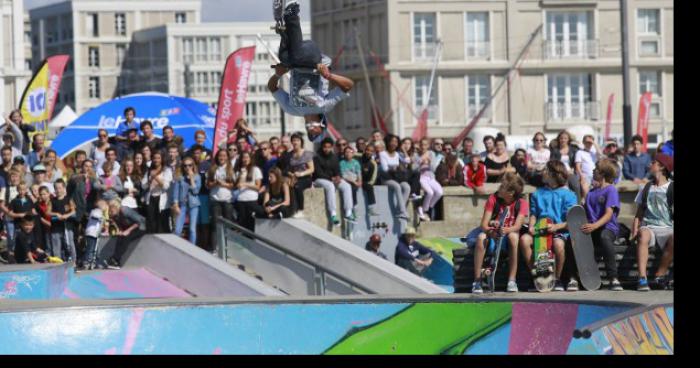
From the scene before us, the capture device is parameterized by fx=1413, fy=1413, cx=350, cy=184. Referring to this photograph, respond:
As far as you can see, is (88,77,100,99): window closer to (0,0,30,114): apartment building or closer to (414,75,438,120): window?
(0,0,30,114): apartment building

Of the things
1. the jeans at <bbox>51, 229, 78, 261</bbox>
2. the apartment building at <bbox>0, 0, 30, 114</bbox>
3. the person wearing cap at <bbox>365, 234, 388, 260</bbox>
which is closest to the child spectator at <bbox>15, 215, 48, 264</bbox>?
the jeans at <bbox>51, 229, 78, 261</bbox>

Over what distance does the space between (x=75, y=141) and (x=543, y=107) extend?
4498 centimetres

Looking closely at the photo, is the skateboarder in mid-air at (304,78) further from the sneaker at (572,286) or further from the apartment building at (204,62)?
the apartment building at (204,62)

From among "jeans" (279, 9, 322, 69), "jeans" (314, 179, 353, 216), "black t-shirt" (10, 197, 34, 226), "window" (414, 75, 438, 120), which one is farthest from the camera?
"window" (414, 75, 438, 120)

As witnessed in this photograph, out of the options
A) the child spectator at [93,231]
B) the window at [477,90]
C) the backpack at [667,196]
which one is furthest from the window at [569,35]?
the backpack at [667,196]

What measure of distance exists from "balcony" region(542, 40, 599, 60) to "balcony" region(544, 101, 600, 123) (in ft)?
7.46

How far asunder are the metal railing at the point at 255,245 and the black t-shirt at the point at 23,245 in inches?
103

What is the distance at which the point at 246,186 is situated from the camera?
65.5 feet

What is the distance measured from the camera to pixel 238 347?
12789mm

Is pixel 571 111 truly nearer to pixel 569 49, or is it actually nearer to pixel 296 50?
pixel 569 49

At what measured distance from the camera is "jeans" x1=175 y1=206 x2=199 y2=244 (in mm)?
20219

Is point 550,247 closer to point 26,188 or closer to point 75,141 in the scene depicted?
point 26,188

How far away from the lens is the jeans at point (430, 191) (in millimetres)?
22297

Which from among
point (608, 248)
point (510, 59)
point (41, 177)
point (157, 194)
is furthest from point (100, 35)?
point (608, 248)
